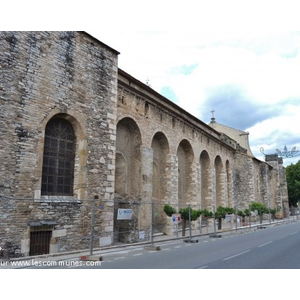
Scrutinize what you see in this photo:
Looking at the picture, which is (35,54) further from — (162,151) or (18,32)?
(162,151)

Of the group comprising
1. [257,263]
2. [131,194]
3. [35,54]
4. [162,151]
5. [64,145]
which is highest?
[35,54]

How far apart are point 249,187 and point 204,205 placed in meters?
11.6

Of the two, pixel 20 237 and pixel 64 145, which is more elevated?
pixel 64 145

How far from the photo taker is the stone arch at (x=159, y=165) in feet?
63.0

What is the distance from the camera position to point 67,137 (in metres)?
11.8

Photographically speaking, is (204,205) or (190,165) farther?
(204,205)

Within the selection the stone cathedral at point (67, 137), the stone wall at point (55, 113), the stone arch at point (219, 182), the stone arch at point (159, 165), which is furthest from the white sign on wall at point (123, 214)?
the stone arch at point (219, 182)

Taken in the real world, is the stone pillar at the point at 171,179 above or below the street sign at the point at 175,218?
above

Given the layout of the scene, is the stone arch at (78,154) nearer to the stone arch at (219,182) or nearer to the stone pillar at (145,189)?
the stone pillar at (145,189)

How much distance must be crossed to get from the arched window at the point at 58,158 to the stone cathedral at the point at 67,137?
0.04 meters

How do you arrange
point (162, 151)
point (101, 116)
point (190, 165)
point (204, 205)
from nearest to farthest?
1. point (101, 116)
2. point (162, 151)
3. point (190, 165)
4. point (204, 205)

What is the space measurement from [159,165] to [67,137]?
8.81 m

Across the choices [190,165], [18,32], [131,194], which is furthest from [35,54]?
[190,165]

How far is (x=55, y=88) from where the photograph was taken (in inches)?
435
